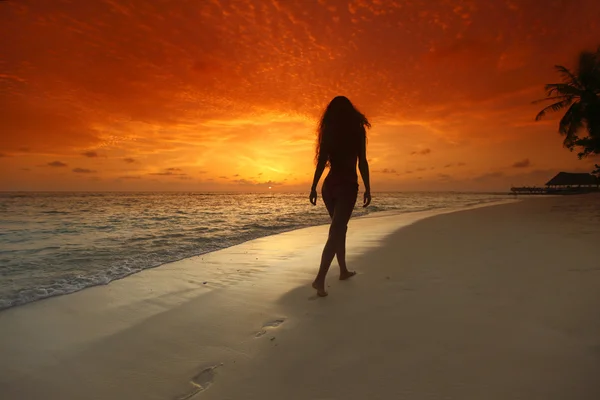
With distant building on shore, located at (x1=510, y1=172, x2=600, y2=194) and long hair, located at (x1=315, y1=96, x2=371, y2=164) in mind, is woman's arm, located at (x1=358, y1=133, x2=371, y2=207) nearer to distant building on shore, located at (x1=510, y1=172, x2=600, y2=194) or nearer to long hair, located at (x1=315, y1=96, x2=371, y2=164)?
long hair, located at (x1=315, y1=96, x2=371, y2=164)

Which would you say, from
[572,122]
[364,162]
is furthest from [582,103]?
[364,162]

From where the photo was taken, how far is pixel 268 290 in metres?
4.06

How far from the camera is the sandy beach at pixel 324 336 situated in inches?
75.7

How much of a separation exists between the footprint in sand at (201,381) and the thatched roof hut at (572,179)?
77929 mm

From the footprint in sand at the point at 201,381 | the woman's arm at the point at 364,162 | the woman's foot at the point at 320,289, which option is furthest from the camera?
the woman's arm at the point at 364,162

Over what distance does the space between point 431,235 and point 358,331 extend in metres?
6.38

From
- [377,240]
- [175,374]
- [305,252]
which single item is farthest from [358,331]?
[377,240]

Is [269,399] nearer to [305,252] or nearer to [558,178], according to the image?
[305,252]

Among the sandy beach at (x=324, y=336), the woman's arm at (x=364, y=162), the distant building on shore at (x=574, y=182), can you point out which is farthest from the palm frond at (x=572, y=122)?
the distant building on shore at (x=574, y=182)

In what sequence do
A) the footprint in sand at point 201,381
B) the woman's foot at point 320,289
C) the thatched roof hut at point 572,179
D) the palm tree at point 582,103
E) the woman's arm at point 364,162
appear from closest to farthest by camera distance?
the footprint in sand at point 201,381
the woman's foot at point 320,289
the woman's arm at point 364,162
the palm tree at point 582,103
the thatched roof hut at point 572,179

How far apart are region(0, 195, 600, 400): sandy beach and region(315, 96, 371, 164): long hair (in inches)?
68.6

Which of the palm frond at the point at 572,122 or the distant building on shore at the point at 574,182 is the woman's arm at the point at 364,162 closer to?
the palm frond at the point at 572,122

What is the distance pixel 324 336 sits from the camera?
261 cm

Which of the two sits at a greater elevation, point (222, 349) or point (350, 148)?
point (350, 148)
